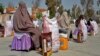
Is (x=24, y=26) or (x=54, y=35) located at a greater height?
(x=24, y=26)

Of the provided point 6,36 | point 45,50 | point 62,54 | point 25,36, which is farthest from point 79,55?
point 6,36

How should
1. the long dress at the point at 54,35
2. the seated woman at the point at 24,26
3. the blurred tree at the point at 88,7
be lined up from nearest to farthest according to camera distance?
the long dress at the point at 54,35, the seated woman at the point at 24,26, the blurred tree at the point at 88,7

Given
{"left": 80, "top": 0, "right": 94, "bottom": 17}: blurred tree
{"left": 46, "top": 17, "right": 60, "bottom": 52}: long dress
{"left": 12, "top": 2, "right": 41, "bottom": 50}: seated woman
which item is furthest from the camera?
{"left": 80, "top": 0, "right": 94, "bottom": 17}: blurred tree

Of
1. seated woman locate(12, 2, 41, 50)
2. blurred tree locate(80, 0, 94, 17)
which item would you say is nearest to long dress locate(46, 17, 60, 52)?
seated woman locate(12, 2, 41, 50)

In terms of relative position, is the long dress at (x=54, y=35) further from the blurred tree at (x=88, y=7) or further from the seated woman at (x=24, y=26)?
the blurred tree at (x=88, y=7)

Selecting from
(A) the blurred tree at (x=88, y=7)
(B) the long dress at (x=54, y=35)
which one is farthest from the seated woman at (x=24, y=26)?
(A) the blurred tree at (x=88, y=7)

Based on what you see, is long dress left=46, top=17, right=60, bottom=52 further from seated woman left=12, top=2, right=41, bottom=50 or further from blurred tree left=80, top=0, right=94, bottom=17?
blurred tree left=80, top=0, right=94, bottom=17

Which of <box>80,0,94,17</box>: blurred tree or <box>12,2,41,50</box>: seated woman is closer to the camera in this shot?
<box>12,2,41,50</box>: seated woman

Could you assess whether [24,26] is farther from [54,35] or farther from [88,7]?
[88,7]

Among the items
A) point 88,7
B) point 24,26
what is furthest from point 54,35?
point 88,7

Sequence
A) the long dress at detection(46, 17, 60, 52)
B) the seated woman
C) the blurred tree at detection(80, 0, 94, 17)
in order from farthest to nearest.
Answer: the blurred tree at detection(80, 0, 94, 17), the seated woman, the long dress at detection(46, 17, 60, 52)

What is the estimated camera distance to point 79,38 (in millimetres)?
14836

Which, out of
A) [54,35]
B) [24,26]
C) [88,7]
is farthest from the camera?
[88,7]

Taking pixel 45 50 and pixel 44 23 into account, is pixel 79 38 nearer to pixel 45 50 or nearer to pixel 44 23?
pixel 44 23
